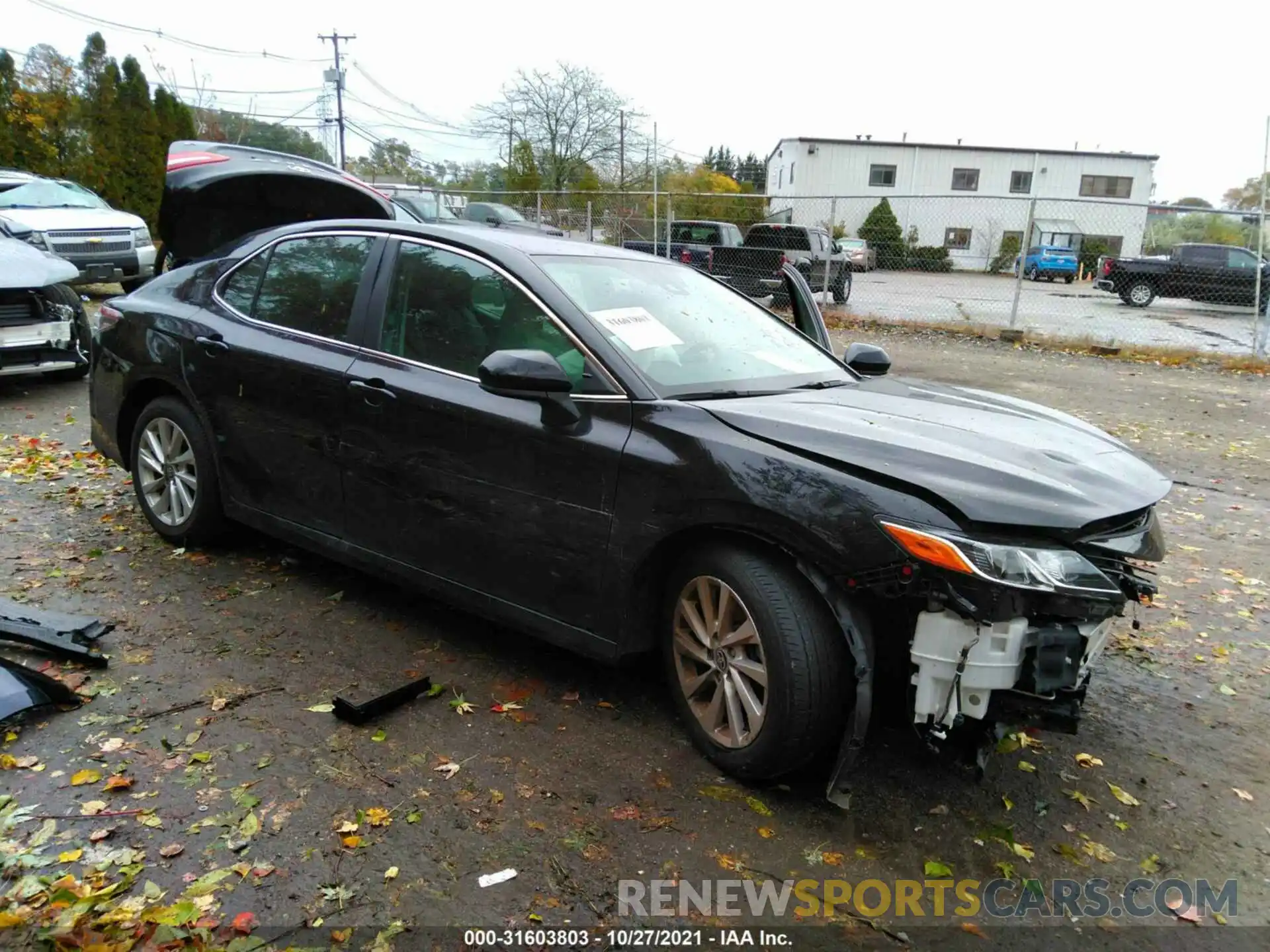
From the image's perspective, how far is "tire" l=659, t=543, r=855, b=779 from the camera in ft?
8.57

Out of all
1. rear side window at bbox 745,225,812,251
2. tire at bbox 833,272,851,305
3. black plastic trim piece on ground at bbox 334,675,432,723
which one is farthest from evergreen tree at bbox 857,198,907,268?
black plastic trim piece on ground at bbox 334,675,432,723

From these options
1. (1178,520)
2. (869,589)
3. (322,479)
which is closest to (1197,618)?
(1178,520)

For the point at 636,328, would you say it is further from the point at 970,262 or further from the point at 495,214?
the point at 970,262

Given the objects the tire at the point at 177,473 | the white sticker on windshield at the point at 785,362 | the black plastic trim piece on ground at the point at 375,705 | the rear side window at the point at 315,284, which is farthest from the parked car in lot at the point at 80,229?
the white sticker on windshield at the point at 785,362

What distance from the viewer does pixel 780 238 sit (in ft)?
62.0

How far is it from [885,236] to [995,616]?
87.4 ft

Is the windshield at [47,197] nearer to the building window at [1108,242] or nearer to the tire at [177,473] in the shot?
the tire at [177,473]

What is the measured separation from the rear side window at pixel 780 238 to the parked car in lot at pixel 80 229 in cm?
1176

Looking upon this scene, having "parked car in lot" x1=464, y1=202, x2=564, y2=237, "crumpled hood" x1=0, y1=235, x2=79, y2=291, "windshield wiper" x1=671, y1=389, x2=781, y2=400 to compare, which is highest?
"parked car in lot" x1=464, y1=202, x2=564, y2=237

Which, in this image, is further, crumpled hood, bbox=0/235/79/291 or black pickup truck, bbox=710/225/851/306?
black pickup truck, bbox=710/225/851/306

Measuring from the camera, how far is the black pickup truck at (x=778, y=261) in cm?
1656

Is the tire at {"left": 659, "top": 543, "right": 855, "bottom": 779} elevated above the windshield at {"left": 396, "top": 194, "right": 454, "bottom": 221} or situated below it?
below

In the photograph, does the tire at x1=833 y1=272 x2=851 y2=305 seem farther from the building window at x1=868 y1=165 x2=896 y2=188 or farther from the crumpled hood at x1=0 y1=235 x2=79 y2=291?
the building window at x1=868 y1=165 x2=896 y2=188

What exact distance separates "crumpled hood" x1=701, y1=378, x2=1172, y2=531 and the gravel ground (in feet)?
2.74
